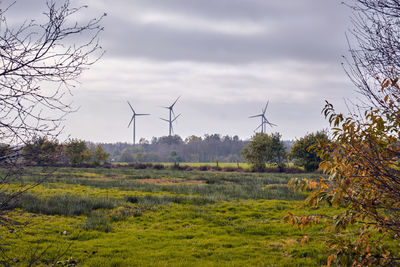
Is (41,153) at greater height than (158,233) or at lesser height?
greater

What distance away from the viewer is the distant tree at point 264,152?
57.4m

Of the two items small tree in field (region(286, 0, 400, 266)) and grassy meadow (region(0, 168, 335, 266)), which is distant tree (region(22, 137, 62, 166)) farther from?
small tree in field (region(286, 0, 400, 266))

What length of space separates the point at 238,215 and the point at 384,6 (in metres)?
10.9

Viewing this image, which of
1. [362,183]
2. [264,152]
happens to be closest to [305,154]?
[264,152]

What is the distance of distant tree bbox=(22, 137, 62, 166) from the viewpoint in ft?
14.9

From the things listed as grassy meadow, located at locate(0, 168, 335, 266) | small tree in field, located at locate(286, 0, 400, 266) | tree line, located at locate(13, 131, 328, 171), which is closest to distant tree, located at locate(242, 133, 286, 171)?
tree line, located at locate(13, 131, 328, 171)

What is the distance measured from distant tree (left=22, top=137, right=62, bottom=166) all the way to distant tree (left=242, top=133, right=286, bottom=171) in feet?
177

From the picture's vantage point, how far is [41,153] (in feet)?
15.5

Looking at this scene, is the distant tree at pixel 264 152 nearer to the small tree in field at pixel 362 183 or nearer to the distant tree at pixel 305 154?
the distant tree at pixel 305 154

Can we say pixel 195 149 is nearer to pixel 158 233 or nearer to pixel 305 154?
pixel 305 154

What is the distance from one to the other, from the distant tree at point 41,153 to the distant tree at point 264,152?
53915 millimetres

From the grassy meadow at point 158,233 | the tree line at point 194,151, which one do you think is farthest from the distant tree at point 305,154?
the grassy meadow at point 158,233

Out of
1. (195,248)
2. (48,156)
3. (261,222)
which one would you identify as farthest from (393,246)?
(48,156)

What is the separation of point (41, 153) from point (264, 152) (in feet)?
179
